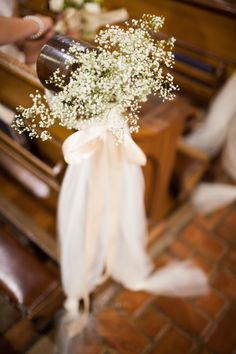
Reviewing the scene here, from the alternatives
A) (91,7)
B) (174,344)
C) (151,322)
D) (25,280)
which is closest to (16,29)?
(91,7)

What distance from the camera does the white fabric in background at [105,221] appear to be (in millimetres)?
1776

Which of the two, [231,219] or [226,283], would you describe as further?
[231,219]

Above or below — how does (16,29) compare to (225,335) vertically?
above

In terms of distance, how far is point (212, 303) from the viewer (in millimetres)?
2703

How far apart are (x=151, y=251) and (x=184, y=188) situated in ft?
2.28

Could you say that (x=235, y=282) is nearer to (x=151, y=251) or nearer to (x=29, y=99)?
(x=151, y=251)

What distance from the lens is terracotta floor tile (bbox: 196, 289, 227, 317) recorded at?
266 centimetres

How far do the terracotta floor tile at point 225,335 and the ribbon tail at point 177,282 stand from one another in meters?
0.24

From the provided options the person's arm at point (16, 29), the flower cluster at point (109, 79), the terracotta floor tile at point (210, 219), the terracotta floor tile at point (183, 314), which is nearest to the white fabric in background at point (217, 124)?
the terracotta floor tile at point (210, 219)

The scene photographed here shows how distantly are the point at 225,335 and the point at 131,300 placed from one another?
26.9 inches

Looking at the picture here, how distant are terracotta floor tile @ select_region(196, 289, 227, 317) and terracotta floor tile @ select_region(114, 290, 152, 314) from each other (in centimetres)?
38

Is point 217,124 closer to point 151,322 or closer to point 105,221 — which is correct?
point 105,221

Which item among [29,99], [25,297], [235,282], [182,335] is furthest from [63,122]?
[235,282]

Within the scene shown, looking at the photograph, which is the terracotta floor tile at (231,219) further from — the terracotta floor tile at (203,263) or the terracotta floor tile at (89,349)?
the terracotta floor tile at (89,349)
